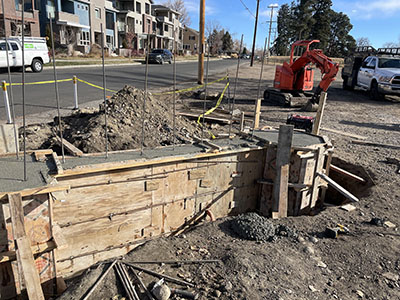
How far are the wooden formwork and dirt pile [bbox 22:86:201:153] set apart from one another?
0.91 metres

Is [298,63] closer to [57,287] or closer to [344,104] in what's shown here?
[344,104]

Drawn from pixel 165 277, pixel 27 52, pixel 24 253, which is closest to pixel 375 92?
pixel 165 277

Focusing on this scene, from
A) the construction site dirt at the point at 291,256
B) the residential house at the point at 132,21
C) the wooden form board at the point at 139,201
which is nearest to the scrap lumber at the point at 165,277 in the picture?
the construction site dirt at the point at 291,256

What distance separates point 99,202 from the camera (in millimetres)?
4809

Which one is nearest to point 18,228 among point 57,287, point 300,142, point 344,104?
point 57,287

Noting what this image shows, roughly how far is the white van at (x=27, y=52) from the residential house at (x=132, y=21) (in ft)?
95.1

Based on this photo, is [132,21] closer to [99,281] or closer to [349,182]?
[349,182]

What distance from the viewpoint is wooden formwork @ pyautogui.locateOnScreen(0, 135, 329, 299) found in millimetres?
4086

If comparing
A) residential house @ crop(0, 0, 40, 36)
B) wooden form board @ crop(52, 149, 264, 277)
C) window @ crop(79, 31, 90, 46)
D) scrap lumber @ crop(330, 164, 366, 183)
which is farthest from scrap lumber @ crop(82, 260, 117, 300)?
window @ crop(79, 31, 90, 46)

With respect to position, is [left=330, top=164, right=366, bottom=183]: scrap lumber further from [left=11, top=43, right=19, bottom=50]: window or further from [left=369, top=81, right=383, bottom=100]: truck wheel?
[left=11, top=43, right=19, bottom=50]: window

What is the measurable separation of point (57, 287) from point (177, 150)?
113 inches

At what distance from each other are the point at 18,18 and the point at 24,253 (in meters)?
32.2

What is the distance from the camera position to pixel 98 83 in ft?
55.0

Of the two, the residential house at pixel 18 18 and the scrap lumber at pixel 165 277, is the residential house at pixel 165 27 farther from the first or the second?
the scrap lumber at pixel 165 277
